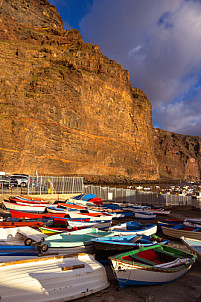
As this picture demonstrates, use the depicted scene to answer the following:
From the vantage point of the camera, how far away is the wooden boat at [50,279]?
16.5ft

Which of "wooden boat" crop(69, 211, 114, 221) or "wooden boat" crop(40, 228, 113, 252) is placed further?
"wooden boat" crop(69, 211, 114, 221)

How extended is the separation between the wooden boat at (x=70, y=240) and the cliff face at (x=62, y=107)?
41883 mm

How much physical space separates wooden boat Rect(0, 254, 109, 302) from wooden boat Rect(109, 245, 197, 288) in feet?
2.40

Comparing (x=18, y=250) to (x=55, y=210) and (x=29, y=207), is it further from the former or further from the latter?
(x=29, y=207)

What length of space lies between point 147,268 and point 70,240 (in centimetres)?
393

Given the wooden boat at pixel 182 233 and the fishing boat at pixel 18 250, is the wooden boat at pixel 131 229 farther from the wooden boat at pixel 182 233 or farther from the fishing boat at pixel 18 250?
the fishing boat at pixel 18 250

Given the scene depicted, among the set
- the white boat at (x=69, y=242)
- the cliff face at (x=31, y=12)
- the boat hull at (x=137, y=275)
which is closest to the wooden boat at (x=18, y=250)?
the white boat at (x=69, y=242)

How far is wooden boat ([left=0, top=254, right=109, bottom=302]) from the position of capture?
5020 millimetres

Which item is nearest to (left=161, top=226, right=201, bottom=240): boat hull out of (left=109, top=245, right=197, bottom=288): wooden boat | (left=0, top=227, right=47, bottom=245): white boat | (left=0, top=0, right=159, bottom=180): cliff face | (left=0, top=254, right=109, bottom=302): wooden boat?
(left=109, top=245, right=197, bottom=288): wooden boat

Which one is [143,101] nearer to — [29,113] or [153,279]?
[29,113]

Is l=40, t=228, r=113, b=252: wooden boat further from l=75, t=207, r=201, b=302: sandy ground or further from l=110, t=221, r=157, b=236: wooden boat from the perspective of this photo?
l=75, t=207, r=201, b=302: sandy ground

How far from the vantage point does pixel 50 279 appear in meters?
5.45

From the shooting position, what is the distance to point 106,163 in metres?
72.4

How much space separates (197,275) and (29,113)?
53783 mm
